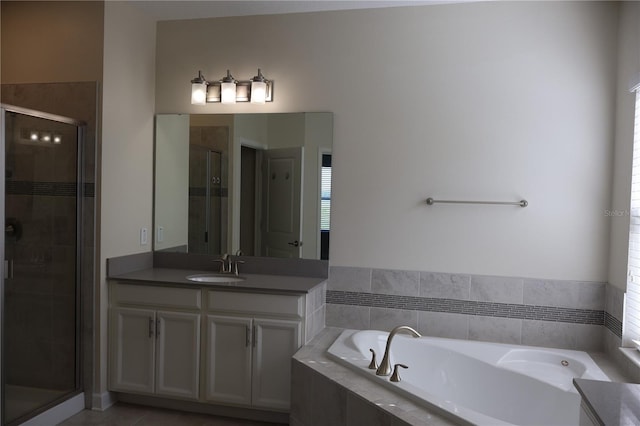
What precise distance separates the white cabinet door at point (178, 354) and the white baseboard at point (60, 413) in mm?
486

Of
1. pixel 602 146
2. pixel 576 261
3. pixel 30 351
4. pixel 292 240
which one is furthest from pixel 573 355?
pixel 30 351

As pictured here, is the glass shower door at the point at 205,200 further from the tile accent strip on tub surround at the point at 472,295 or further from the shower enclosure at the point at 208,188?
the tile accent strip on tub surround at the point at 472,295

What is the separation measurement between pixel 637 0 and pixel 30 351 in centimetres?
382

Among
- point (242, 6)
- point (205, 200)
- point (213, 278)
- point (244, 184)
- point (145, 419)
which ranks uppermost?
point (242, 6)

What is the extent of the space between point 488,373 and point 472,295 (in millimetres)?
524

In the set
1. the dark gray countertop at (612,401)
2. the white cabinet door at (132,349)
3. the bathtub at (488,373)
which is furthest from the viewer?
the white cabinet door at (132,349)

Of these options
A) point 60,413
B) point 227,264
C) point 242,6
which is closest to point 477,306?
point 227,264

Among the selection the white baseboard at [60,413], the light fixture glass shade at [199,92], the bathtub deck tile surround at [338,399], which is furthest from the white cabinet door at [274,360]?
the light fixture glass shade at [199,92]

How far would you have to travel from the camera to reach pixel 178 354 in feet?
10.2

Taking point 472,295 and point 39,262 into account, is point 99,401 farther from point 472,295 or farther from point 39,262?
point 472,295

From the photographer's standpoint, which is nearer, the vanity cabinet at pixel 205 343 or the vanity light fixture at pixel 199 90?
the vanity cabinet at pixel 205 343

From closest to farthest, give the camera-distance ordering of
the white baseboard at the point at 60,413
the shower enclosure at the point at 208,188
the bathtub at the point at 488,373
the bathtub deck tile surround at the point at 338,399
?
1. the bathtub deck tile surround at the point at 338,399
2. the bathtub at the point at 488,373
3. the white baseboard at the point at 60,413
4. the shower enclosure at the point at 208,188

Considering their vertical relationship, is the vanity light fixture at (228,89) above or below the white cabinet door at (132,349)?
above

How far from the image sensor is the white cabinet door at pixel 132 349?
10.3ft
